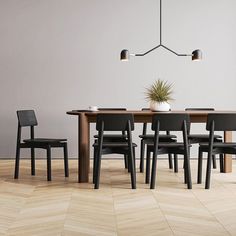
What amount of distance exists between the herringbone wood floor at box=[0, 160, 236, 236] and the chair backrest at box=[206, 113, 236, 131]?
59cm

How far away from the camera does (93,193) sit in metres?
4.60

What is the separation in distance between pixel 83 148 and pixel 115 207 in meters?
1.34

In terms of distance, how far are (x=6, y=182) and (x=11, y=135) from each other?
6.57ft

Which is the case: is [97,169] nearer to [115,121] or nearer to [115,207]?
[115,121]

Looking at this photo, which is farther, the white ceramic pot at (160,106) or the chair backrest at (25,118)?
the chair backrest at (25,118)

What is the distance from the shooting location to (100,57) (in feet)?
23.5

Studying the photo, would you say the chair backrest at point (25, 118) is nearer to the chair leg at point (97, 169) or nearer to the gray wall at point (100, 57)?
the gray wall at point (100, 57)

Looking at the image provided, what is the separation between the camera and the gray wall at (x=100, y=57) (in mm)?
7102

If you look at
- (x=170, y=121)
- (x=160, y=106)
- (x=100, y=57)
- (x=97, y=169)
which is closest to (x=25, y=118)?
(x=97, y=169)

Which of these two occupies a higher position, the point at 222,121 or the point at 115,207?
the point at 222,121

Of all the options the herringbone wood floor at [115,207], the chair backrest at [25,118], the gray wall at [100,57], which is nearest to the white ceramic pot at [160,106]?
the herringbone wood floor at [115,207]

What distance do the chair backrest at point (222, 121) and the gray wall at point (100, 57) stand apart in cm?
231

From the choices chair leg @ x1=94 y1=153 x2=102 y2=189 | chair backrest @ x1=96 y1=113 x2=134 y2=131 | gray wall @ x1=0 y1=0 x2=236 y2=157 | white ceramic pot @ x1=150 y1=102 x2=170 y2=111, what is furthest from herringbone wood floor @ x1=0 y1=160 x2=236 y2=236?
gray wall @ x1=0 y1=0 x2=236 y2=157

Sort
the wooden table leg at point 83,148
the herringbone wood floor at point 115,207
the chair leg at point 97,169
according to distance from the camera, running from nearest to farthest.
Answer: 1. the herringbone wood floor at point 115,207
2. the chair leg at point 97,169
3. the wooden table leg at point 83,148
